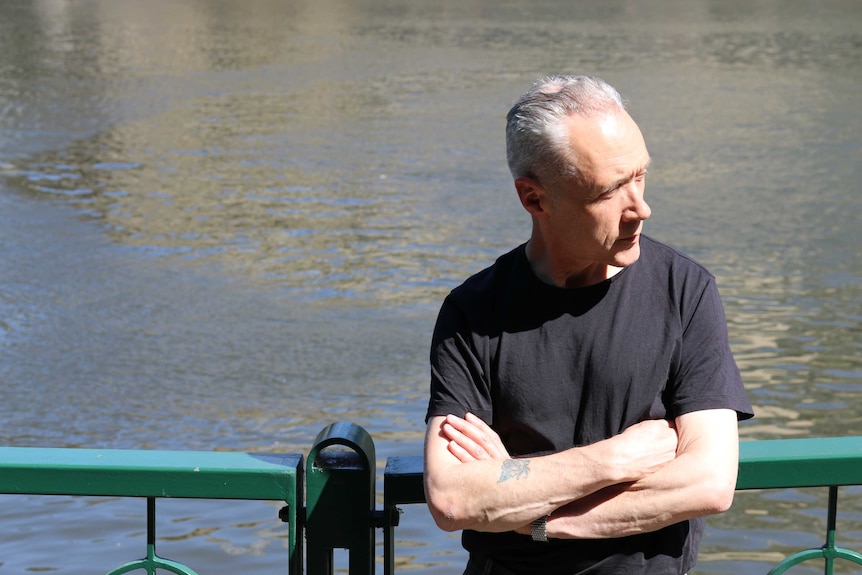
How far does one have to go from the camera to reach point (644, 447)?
2.35 meters

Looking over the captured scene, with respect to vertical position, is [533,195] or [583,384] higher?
[533,195]

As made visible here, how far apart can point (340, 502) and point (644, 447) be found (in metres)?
0.58

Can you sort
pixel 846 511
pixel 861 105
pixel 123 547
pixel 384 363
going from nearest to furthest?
pixel 123 547, pixel 846 511, pixel 384 363, pixel 861 105

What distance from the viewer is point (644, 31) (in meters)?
35.1

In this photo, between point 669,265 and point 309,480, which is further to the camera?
point 669,265

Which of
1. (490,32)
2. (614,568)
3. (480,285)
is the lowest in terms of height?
(490,32)

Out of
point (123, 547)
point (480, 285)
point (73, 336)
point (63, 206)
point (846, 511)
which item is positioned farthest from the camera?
point (63, 206)

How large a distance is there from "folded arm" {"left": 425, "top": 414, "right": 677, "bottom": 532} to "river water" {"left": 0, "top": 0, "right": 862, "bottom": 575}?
354 cm

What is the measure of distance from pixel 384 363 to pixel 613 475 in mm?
6404

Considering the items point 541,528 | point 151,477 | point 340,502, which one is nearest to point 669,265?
point 541,528

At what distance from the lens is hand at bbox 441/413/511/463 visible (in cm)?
238

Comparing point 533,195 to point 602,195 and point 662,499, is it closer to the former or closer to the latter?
point 602,195

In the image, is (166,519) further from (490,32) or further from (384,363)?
(490,32)

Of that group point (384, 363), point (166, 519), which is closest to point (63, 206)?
point (384, 363)
